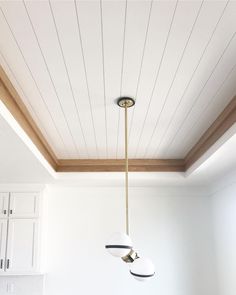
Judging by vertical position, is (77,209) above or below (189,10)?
below

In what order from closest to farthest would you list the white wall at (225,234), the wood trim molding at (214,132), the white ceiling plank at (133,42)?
the white ceiling plank at (133,42), the wood trim molding at (214,132), the white wall at (225,234)

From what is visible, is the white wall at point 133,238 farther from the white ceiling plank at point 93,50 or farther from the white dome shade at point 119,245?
the white dome shade at point 119,245

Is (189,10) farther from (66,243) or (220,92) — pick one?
(66,243)

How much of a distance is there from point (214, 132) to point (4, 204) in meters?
2.58

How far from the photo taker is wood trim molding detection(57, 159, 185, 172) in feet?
13.9

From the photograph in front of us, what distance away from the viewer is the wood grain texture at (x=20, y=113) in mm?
2377

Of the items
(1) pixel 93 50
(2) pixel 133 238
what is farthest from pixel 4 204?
(1) pixel 93 50

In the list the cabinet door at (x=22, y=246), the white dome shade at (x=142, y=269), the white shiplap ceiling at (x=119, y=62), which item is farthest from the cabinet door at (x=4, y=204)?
the white dome shade at (x=142, y=269)

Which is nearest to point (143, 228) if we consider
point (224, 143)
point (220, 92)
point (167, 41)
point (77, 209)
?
point (77, 209)

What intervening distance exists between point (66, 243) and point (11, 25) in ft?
10.3

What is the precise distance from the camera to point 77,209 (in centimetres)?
454

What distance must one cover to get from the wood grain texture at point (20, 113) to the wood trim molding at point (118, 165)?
0.49 m

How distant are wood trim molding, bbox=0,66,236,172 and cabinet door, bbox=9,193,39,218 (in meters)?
0.50

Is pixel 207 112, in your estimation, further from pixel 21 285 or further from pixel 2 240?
pixel 21 285
